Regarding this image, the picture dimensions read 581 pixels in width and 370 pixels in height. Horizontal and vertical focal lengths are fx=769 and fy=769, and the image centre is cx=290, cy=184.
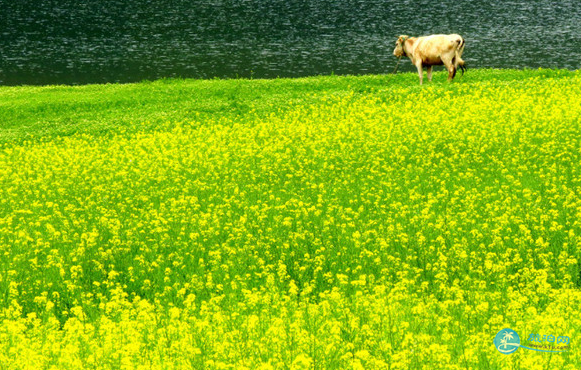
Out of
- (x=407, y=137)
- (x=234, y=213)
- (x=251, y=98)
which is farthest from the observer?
(x=251, y=98)

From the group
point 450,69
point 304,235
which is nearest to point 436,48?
point 450,69

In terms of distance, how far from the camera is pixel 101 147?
2286 centimetres

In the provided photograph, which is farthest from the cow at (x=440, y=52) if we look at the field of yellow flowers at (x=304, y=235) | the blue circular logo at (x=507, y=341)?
the blue circular logo at (x=507, y=341)

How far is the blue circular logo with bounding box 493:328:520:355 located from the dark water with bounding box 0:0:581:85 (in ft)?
127

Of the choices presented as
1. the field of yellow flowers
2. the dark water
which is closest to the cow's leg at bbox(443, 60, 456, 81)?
the field of yellow flowers

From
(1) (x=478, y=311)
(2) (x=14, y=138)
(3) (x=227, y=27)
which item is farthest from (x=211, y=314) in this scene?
(3) (x=227, y=27)

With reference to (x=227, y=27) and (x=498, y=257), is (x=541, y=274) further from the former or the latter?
(x=227, y=27)

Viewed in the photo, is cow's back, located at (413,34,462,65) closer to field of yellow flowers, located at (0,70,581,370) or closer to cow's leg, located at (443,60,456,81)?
cow's leg, located at (443,60,456,81)

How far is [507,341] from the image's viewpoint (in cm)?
781

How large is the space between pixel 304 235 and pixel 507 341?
5380mm

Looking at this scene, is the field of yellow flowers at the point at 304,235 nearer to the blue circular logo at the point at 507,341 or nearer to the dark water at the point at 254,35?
the blue circular logo at the point at 507,341

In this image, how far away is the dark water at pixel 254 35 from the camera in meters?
48.7

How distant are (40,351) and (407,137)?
42.0 ft

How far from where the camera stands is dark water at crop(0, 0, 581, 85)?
48719 millimetres
